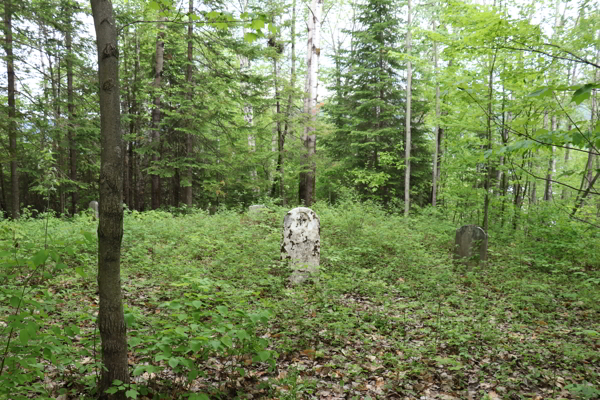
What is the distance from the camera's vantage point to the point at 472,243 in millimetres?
7500

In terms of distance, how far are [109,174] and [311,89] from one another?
12008 millimetres

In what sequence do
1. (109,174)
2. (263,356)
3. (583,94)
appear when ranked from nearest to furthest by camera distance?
(583,94)
(109,174)
(263,356)

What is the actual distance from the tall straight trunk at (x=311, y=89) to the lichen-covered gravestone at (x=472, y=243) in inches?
258

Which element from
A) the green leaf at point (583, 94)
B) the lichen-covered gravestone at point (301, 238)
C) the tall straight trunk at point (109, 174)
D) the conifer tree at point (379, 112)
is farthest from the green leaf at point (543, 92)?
the conifer tree at point (379, 112)

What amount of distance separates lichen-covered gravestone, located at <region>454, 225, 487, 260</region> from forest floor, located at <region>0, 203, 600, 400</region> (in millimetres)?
288

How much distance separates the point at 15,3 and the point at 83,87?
3623 mm

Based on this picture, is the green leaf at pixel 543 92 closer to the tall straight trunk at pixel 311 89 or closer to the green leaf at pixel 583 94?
the green leaf at pixel 583 94

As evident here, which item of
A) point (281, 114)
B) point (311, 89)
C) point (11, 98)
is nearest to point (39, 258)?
point (311, 89)

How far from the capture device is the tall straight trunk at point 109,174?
218 cm

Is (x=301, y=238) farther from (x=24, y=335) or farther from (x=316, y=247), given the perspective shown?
(x=24, y=335)

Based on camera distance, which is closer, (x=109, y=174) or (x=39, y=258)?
(x=39, y=258)

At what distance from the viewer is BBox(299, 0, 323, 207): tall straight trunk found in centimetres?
1298

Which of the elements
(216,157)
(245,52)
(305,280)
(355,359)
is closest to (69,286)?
(305,280)

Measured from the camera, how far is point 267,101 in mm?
12688
